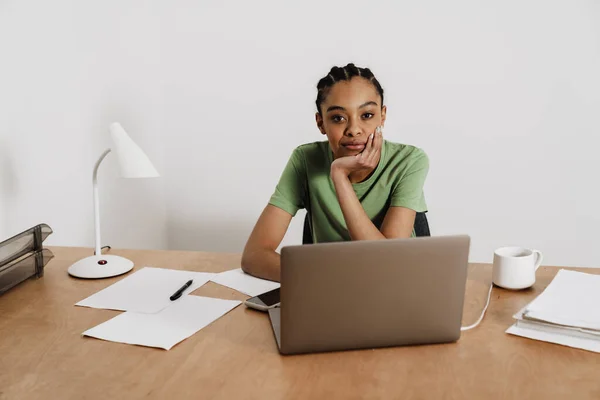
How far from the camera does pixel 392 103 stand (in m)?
2.87

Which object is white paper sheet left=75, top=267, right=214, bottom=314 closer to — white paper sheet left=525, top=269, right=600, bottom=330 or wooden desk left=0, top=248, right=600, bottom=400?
wooden desk left=0, top=248, right=600, bottom=400

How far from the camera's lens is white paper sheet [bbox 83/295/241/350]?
3.85 feet

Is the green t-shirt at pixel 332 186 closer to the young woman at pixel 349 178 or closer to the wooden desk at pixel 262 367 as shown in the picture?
the young woman at pixel 349 178

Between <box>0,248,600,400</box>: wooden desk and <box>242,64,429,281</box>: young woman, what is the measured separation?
50cm

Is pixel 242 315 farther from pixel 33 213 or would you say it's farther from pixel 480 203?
pixel 480 203

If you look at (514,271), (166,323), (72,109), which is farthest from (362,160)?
(72,109)

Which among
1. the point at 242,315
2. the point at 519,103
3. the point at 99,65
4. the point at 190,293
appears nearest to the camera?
the point at 242,315

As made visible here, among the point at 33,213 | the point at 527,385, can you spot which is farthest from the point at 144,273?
the point at 527,385

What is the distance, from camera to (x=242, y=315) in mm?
1303

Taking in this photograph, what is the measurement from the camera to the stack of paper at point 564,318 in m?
1.13

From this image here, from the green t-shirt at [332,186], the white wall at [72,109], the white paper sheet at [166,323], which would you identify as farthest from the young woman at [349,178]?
the white wall at [72,109]

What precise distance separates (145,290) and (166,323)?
0.24 meters

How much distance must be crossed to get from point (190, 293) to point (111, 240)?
1.26 m

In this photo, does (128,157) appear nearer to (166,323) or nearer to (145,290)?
(145,290)
